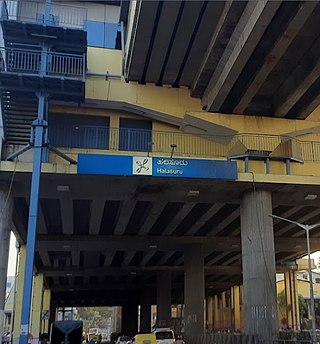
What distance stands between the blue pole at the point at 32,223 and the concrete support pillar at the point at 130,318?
57142 millimetres

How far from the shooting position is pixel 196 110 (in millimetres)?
26344

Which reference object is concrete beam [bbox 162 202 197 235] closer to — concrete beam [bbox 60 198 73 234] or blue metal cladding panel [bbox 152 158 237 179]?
blue metal cladding panel [bbox 152 158 237 179]

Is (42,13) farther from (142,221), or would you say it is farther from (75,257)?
(75,257)

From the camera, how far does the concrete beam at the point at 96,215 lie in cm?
2785

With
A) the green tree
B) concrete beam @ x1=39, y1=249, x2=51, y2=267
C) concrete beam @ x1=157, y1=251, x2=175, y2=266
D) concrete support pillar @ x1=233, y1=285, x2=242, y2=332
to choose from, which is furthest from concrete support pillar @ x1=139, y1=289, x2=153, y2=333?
the green tree

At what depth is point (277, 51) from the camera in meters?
20.9

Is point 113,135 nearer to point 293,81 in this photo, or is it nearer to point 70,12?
point 70,12

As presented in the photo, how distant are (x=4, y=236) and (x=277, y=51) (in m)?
14.8

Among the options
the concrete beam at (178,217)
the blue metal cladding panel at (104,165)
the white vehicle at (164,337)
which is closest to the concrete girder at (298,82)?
the concrete beam at (178,217)

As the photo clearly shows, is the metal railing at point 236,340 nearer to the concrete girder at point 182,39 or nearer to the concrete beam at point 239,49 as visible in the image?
the concrete beam at point 239,49

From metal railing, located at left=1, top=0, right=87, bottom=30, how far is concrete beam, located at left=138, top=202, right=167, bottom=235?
10.5 metres

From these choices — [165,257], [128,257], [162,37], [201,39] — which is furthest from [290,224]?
[162,37]

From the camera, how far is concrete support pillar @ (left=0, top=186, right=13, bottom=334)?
23156mm

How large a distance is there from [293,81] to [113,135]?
9.52 m
